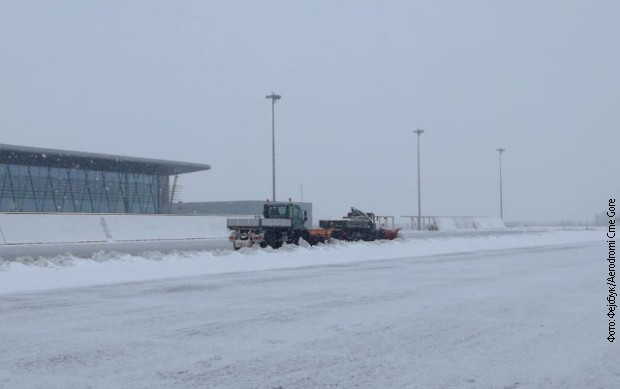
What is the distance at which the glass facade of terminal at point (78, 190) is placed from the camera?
2275 inches

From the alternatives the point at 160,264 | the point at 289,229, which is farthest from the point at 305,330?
the point at 289,229

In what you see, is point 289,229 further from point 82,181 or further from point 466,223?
point 466,223

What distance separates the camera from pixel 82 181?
63.4 metres

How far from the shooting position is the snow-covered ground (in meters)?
7.66

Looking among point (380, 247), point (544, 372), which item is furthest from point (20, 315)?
point (380, 247)

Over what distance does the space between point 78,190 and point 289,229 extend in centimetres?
3243

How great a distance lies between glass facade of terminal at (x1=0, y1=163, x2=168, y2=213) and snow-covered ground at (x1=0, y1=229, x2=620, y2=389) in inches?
1540

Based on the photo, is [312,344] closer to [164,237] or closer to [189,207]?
[164,237]

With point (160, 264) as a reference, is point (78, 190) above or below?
above

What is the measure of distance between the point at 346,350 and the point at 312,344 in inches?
24.4

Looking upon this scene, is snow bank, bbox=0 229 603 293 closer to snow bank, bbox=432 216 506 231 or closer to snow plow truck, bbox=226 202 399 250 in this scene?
snow plow truck, bbox=226 202 399 250

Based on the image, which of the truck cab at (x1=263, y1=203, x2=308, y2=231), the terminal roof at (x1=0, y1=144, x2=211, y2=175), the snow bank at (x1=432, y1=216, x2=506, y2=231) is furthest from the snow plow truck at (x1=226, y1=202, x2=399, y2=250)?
the snow bank at (x1=432, y1=216, x2=506, y2=231)

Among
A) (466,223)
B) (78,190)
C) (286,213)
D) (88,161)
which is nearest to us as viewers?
(286,213)

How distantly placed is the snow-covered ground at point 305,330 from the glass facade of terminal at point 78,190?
3912 cm
